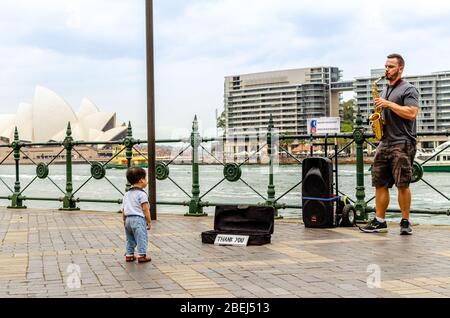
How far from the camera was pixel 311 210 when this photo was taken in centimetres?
885

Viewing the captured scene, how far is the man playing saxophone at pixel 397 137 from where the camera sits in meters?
7.85

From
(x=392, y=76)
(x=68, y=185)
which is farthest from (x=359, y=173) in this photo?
(x=68, y=185)

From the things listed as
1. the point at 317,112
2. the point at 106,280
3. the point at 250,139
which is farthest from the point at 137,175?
the point at 317,112

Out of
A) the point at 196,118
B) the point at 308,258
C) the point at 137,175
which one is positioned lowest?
the point at 308,258

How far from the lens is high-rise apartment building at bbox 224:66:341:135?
314 ft

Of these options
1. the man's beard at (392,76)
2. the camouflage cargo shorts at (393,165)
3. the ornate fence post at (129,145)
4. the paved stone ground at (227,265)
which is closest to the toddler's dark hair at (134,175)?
the paved stone ground at (227,265)

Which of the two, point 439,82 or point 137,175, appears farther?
point 439,82

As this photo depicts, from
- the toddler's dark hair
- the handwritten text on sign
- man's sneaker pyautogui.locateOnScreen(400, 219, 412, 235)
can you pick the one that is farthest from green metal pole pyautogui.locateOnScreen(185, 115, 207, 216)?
the toddler's dark hair

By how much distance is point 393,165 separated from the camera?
802cm

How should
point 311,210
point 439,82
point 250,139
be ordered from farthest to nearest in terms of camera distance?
point 439,82, point 250,139, point 311,210
